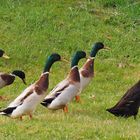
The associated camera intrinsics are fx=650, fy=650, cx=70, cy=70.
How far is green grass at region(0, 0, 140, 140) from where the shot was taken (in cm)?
1163

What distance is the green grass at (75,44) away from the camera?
38.2 ft

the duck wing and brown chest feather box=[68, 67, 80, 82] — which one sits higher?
brown chest feather box=[68, 67, 80, 82]

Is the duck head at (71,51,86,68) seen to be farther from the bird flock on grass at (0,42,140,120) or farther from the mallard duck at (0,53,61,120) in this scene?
the mallard duck at (0,53,61,120)

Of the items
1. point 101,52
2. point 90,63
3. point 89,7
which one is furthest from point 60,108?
point 89,7

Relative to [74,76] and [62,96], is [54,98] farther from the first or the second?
[74,76]

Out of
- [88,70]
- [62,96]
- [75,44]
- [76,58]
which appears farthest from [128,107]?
[75,44]

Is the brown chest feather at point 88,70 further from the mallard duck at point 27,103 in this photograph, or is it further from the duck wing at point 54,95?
the mallard duck at point 27,103

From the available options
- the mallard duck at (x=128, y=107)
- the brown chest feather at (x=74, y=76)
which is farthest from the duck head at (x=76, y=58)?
the mallard duck at (x=128, y=107)

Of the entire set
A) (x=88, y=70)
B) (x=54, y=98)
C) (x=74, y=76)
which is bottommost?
(x=88, y=70)

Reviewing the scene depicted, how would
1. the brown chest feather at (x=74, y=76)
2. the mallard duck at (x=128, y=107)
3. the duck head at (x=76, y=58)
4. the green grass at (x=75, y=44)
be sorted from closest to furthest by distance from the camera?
1. the mallard duck at (x=128, y=107)
2. the green grass at (x=75, y=44)
3. the brown chest feather at (x=74, y=76)
4. the duck head at (x=76, y=58)

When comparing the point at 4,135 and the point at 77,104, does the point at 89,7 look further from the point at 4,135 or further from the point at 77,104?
the point at 4,135

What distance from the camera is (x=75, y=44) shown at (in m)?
19.0

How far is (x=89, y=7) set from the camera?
869 inches

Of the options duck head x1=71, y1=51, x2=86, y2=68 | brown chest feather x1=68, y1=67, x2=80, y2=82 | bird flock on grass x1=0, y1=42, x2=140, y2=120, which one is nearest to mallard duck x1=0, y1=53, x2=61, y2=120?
bird flock on grass x1=0, y1=42, x2=140, y2=120
